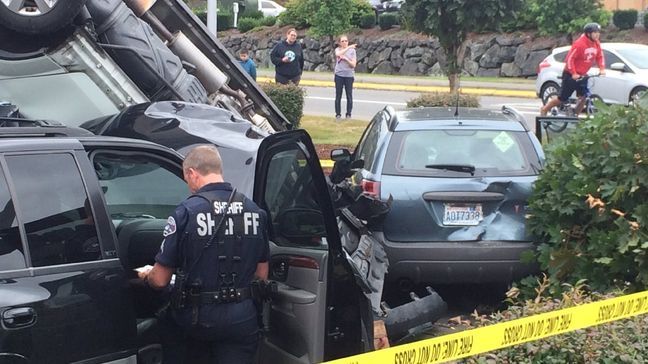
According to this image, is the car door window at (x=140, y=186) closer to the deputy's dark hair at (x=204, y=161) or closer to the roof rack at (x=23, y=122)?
the roof rack at (x=23, y=122)

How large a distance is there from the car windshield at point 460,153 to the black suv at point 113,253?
2.67 m

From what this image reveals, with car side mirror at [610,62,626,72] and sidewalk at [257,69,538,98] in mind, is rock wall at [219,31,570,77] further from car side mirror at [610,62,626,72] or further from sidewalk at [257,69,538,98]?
car side mirror at [610,62,626,72]

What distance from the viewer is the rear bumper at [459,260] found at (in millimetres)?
6824

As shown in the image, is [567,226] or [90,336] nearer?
[90,336]

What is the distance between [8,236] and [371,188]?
405cm

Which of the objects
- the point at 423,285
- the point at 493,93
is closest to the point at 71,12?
the point at 423,285

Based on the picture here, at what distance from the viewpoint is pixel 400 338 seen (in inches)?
229

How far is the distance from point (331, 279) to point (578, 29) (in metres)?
27.3

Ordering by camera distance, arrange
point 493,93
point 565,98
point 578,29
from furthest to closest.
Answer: point 578,29
point 493,93
point 565,98

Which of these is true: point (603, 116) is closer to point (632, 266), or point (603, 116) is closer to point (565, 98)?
point (632, 266)

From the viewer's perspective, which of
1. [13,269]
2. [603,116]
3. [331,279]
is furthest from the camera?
[603,116]

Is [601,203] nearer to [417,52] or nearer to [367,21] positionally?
[417,52]

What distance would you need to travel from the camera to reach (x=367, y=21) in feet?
121

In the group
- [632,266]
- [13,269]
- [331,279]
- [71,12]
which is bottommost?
[632,266]
